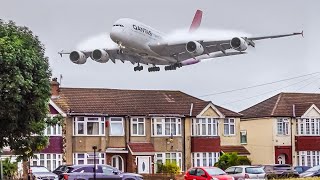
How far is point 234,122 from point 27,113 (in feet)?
155

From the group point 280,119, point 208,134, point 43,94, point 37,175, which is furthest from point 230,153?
point 43,94

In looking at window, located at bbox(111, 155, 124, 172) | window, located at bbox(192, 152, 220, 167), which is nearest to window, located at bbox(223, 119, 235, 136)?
window, located at bbox(192, 152, 220, 167)

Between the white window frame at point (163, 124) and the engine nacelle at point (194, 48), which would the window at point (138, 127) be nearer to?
the white window frame at point (163, 124)

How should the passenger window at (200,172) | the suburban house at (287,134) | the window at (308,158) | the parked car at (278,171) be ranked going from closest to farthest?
1. the passenger window at (200,172)
2. the parked car at (278,171)
3. the suburban house at (287,134)
4. the window at (308,158)

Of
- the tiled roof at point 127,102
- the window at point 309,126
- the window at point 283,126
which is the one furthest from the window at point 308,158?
the tiled roof at point 127,102

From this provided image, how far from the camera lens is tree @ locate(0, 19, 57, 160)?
40062mm

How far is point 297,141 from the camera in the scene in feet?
292

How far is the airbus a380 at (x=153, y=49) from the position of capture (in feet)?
202

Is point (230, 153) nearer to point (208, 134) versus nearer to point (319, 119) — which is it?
point (208, 134)

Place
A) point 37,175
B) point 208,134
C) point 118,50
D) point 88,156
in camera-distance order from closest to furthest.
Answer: point 37,175, point 118,50, point 88,156, point 208,134

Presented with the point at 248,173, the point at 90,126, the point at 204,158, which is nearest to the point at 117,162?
the point at 90,126

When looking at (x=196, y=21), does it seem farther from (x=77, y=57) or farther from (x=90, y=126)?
(x=77, y=57)

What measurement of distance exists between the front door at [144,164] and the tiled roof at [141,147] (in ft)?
2.46

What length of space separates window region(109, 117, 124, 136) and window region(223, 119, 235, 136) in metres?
11.8
